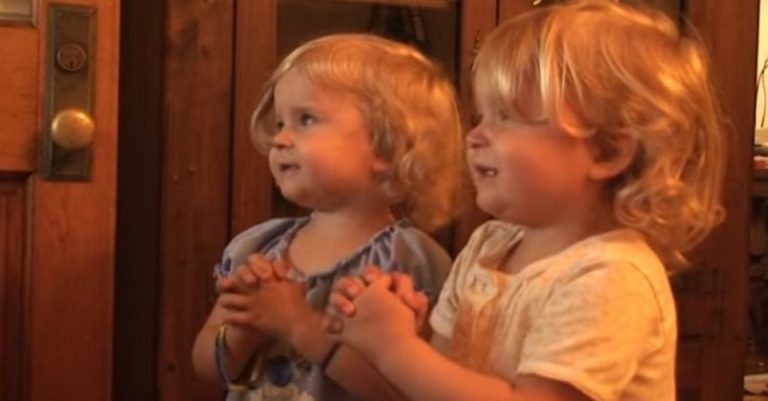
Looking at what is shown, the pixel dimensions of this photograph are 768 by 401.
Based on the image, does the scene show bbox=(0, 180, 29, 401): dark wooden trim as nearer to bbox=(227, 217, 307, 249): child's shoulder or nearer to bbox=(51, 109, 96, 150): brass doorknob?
bbox=(51, 109, 96, 150): brass doorknob

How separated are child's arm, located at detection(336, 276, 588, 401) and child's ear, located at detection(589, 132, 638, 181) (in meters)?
0.20

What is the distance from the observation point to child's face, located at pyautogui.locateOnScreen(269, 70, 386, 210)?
129 centimetres

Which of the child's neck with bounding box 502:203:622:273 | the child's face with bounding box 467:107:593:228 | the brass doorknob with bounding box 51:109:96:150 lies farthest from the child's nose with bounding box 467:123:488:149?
the brass doorknob with bounding box 51:109:96:150

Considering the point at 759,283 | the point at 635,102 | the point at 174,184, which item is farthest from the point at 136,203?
the point at 759,283

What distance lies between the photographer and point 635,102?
3.35 feet

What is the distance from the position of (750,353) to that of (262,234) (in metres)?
2.87

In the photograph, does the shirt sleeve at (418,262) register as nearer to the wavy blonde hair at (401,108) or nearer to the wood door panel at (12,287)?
the wavy blonde hair at (401,108)

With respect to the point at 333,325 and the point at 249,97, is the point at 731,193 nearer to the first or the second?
the point at 249,97

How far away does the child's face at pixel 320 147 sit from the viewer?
4.22 feet

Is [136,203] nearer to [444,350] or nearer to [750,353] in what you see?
[444,350]

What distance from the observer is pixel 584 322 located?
3.23 feet

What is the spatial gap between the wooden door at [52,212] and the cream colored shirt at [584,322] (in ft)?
2.11

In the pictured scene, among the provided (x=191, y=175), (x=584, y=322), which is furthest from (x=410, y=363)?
(x=191, y=175)

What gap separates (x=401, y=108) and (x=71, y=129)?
0.49 meters
